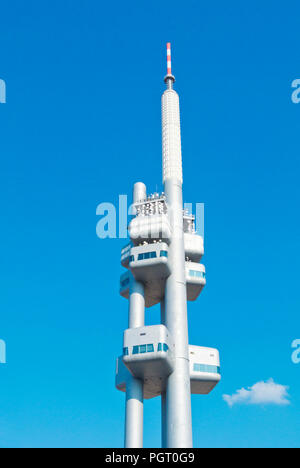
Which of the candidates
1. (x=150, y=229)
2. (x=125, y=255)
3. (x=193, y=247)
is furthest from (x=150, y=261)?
(x=193, y=247)

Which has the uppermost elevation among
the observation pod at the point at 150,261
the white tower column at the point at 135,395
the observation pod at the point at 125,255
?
the observation pod at the point at 125,255

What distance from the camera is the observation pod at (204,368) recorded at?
8119 centimetres

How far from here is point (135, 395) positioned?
76188 millimetres

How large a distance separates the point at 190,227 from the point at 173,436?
38211 mm

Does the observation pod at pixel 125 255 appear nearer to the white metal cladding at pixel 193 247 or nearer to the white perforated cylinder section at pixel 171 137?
the white metal cladding at pixel 193 247

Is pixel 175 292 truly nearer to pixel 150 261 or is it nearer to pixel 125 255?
pixel 150 261

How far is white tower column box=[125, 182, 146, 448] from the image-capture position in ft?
240

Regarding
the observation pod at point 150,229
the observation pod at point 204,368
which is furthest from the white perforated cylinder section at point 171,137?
the observation pod at point 204,368

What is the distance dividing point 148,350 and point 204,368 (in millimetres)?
13731

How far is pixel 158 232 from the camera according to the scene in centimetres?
8556

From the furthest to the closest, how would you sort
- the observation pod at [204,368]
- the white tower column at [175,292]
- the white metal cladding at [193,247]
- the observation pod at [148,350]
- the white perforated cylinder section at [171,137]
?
the white perforated cylinder section at [171,137]
the white metal cladding at [193,247]
the observation pod at [204,368]
the observation pod at [148,350]
the white tower column at [175,292]
